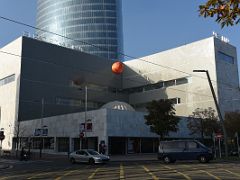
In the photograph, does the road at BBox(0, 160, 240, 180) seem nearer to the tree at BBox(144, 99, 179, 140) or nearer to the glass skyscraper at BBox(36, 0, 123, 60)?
the tree at BBox(144, 99, 179, 140)

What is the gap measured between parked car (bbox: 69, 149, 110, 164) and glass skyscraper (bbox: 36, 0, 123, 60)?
128710 mm

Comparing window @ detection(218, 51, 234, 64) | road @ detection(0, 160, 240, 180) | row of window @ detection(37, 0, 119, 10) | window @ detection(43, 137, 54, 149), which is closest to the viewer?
road @ detection(0, 160, 240, 180)

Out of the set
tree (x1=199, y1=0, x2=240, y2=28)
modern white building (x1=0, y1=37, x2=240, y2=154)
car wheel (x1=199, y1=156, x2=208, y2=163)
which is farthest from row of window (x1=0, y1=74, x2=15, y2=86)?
tree (x1=199, y1=0, x2=240, y2=28)

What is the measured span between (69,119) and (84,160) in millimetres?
22392

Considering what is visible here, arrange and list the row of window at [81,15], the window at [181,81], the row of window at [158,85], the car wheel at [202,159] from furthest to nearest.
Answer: the row of window at [81,15], the row of window at [158,85], the window at [181,81], the car wheel at [202,159]

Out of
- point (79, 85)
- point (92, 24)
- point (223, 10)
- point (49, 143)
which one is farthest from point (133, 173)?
point (92, 24)

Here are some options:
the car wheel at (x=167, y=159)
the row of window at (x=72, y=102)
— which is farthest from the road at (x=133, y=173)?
the row of window at (x=72, y=102)

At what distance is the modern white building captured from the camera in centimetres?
5978

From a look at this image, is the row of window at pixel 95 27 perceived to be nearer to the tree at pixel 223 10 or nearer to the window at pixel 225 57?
the window at pixel 225 57

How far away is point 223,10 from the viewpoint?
568 cm

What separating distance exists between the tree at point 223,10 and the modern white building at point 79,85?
46462mm

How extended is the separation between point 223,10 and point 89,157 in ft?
85.0

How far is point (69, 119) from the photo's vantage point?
172ft

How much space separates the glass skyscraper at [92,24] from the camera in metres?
162
